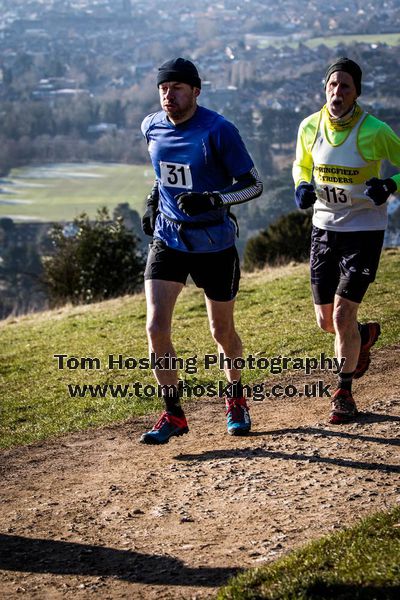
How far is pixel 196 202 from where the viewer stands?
20.6ft

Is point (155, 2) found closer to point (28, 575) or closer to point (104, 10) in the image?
point (104, 10)

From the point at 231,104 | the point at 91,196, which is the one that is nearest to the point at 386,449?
the point at 91,196

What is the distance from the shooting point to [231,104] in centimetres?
9325

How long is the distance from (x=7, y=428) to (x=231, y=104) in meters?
87.3

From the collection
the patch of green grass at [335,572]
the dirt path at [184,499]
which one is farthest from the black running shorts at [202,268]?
the patch of green grass at [335,572]

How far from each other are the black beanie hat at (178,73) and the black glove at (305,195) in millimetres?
1040

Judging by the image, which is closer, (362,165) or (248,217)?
(362,165)

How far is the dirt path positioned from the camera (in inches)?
193

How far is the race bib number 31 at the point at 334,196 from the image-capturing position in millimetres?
6758

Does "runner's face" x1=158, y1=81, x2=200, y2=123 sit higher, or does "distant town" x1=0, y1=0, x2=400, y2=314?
"runner's face" x1=158, y1=81, x2=200, y2=123

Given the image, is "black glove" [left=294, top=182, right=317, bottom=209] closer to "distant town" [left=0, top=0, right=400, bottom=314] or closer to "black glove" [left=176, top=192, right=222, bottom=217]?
"black glove" [left=176, top=192, right=222, bottom=217]

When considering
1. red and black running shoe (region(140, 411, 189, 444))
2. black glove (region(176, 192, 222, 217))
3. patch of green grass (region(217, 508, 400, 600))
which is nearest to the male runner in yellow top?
black glove (region(176, 192, 222, 217))

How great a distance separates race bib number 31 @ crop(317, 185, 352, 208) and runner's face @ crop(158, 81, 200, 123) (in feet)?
3.54

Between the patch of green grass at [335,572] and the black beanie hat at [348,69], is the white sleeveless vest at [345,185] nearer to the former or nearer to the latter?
the black beanie hat at [348,69]
